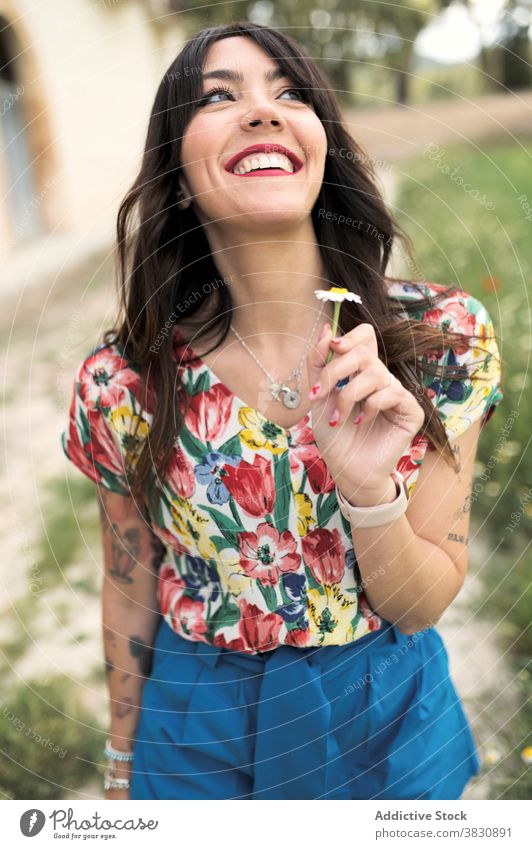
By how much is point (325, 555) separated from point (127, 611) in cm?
33

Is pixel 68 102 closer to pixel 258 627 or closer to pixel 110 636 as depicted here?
pixel 110 636

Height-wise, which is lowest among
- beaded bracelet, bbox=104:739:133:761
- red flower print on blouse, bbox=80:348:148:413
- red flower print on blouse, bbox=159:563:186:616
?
beaded bracelet, bbox=104:739:133:761

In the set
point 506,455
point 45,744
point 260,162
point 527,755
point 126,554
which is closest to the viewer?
point 260,162

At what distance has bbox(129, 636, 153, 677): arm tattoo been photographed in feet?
3.78

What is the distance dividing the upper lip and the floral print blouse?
0.21 meters

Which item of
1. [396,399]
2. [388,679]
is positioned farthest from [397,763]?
[396,399]

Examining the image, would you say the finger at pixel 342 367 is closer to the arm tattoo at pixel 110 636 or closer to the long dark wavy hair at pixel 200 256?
the long dark wavy hair at pixel 200 256

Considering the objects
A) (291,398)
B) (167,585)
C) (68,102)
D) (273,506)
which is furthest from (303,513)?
(68,102)

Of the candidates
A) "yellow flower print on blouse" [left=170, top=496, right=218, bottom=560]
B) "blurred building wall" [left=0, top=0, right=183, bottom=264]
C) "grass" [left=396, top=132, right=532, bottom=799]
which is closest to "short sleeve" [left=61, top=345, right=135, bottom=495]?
"yellow flower print on blouse" [left=170, top=496, right=218, bottom=560]

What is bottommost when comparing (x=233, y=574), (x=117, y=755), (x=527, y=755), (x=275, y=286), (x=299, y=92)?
(x=527, y=755)

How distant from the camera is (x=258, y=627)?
984 millimetres

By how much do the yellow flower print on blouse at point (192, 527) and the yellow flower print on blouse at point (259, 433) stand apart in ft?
0.36

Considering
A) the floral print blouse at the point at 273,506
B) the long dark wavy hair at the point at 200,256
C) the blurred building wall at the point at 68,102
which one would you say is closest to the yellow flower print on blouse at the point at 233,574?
the floral print blouse at the point at 273,506
